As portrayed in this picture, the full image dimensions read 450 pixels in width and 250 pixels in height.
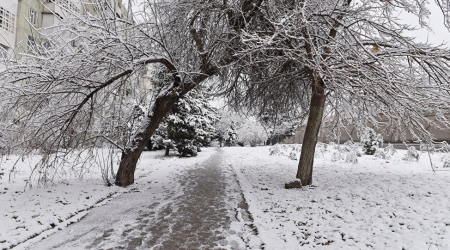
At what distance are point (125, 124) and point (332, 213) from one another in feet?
18.0

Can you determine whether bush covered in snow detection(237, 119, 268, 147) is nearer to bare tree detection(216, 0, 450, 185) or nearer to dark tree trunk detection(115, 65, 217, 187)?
bare tree detection(216, 0, 450, 185)

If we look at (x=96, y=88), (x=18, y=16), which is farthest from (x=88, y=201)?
(x=18, y=16)

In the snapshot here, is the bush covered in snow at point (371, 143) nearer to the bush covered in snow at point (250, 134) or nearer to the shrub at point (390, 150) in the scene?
the shrub at point (390, 150)

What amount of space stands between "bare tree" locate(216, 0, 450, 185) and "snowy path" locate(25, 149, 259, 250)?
2.72 metres

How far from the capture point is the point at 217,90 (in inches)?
336

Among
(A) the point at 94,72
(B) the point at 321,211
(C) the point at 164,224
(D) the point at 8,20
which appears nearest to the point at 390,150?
(B) the point at 321,211

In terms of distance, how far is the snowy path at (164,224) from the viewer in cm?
366

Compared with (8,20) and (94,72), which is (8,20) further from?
(94,72)

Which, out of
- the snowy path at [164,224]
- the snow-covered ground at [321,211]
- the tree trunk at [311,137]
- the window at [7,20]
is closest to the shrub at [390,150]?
the snow-covered ground at [321,211]

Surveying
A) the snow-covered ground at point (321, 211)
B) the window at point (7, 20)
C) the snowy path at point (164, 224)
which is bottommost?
the snowy path at point (164, 224)

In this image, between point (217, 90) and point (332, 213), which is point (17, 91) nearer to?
point (217, 90)

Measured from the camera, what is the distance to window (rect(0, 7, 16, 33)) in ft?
44.0

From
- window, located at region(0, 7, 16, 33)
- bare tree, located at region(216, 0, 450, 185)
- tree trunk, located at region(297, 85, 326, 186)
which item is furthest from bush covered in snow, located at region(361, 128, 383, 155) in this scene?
window, located at region(0, 7, 16, 33)

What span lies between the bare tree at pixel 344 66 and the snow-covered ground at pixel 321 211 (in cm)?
126
